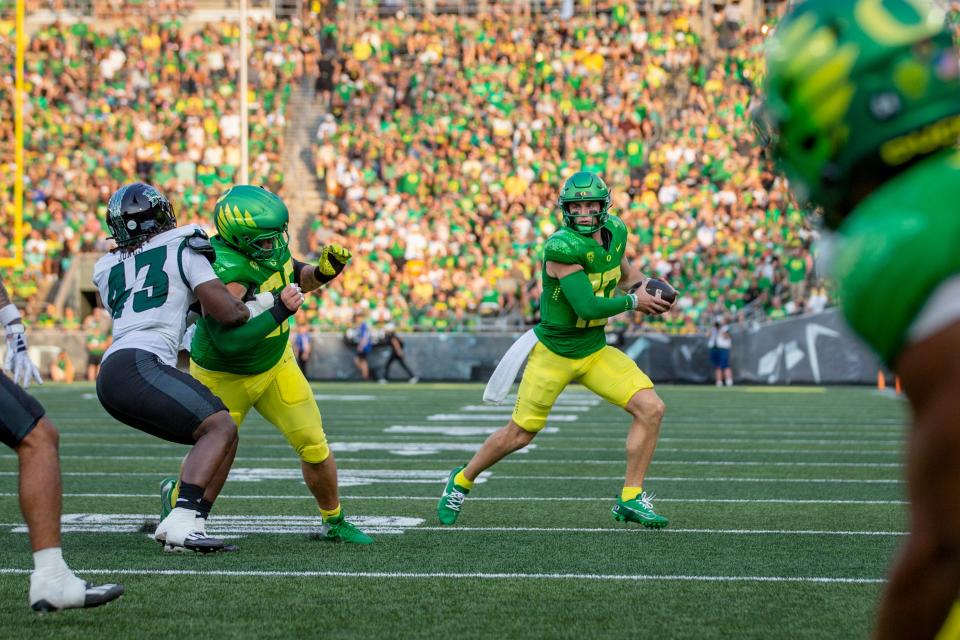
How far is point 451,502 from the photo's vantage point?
22.0 ft

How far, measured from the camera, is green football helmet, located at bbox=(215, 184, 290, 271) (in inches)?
229

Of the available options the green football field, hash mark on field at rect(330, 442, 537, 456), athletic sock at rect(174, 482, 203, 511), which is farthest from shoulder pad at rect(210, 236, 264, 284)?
hash mark on field at rect(330, 442, 537, 456)

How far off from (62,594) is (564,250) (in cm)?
324

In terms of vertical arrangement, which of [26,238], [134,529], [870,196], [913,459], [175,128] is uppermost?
[870,196]

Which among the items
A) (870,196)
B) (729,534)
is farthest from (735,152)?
(870,196)

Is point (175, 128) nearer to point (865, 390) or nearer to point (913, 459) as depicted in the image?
point (865, 390)

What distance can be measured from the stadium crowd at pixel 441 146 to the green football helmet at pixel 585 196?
50.1 ft

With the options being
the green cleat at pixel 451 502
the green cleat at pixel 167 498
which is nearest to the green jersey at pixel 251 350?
the green cleat at pixel 167 498

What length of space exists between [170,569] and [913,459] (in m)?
4.00

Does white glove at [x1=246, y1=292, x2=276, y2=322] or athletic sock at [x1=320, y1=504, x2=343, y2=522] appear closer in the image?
white glove at [x1=246, y1=292, x2=276, y2=322]

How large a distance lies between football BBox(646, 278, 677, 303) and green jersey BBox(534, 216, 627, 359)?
0.29m

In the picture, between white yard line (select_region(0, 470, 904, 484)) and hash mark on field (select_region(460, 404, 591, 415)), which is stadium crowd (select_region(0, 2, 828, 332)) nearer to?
hash mark on field (select_region(460, 404, 591, 415))

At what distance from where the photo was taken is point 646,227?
74.9 feet

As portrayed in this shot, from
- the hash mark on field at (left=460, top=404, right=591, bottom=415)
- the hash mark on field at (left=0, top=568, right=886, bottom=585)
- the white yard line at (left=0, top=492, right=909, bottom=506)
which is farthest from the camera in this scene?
the hash mark on field at (left=460, top=404, right=591, bottom=415)
